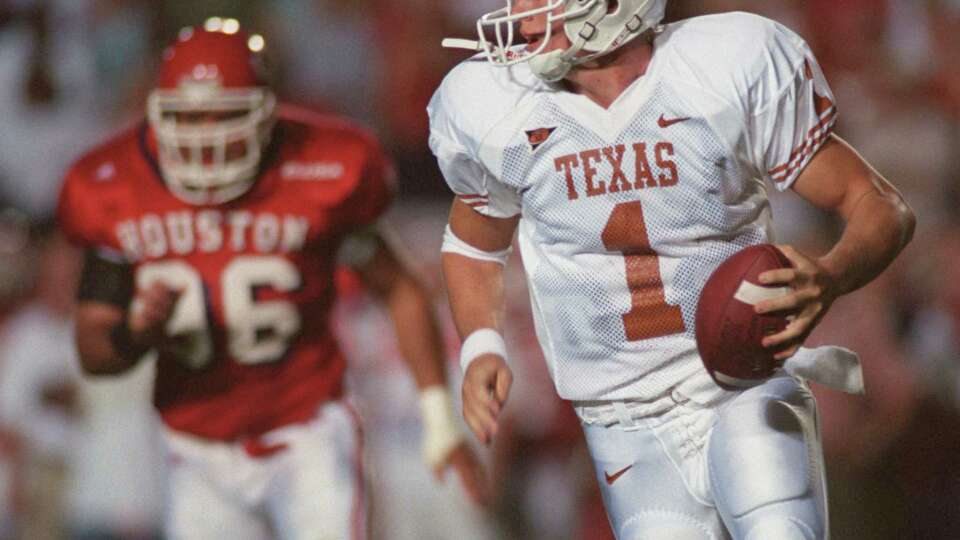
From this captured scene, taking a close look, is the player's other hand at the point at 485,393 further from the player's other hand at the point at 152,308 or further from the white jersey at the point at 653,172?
the player's other hand at the point at 152,308

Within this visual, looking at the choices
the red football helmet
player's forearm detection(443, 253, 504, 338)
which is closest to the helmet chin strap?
player's forearm detection(443, 253, 504, 338)

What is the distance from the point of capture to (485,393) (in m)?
2.32

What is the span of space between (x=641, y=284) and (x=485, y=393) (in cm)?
28

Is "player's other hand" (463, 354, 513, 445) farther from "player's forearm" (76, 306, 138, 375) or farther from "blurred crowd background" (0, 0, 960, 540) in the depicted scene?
"blurred crowd background" (0, 0, 960, 540)

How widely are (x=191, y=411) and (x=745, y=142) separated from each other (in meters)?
1.50

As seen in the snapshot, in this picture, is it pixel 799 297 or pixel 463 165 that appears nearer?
pixel 799 297

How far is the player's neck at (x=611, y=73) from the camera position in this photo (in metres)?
2.34

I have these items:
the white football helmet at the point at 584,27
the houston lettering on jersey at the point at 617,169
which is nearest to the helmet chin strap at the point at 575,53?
the white football helmet at the point at 584,27

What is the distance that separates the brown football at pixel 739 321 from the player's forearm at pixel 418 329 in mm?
1294

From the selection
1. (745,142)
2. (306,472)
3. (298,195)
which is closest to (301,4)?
(298,195)

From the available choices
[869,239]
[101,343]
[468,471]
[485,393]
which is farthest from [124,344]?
[869,239]

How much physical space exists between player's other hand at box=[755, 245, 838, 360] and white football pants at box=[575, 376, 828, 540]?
20 cm

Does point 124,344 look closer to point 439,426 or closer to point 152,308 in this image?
point 152,308

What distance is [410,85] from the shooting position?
5.12m
